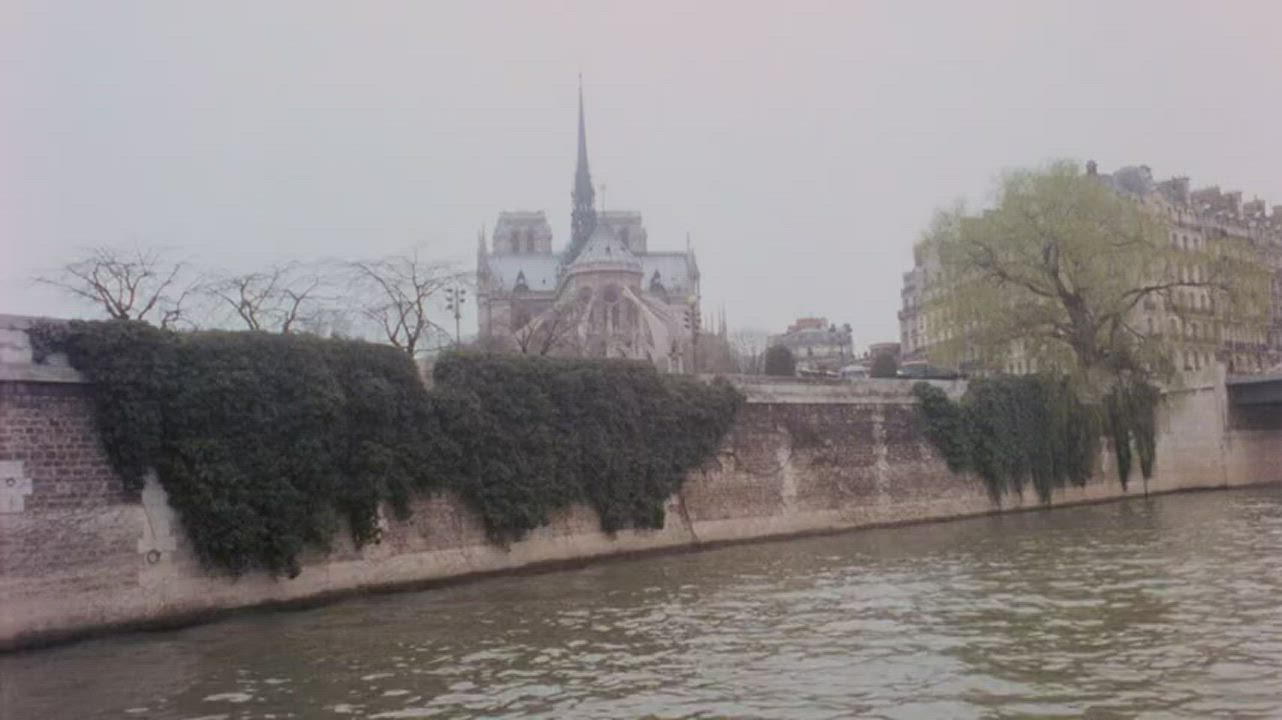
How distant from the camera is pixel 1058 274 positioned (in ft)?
116

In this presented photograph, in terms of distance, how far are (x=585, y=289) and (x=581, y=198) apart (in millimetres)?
27902

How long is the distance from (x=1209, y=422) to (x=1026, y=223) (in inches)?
514

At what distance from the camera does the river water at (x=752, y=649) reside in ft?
34.4

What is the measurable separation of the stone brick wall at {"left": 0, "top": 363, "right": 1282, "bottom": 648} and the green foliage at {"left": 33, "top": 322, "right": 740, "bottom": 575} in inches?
15.0

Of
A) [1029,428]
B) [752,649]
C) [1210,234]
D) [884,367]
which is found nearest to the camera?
[752,649]

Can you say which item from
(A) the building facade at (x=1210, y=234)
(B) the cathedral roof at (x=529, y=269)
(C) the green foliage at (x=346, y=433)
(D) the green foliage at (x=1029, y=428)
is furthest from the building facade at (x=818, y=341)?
(C) the green foliage at (x=346, y=433)

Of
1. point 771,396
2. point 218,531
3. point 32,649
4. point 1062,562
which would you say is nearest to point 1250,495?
point 771,396

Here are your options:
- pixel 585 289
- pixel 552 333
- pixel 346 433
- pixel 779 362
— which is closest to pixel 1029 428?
pixel 779 362

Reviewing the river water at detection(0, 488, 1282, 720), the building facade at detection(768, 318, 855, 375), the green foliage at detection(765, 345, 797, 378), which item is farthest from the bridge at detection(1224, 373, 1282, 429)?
the building facade at detection(768, 318, 855, 375)

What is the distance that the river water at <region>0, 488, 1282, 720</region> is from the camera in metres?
10.5

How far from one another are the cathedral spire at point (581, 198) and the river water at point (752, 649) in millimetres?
91416

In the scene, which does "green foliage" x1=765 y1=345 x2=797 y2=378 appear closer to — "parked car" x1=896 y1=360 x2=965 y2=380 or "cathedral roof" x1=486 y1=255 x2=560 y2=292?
"parked car" x1=896 y1=360 x2=965 y2=380

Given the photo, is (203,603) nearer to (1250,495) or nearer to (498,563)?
(498,563)

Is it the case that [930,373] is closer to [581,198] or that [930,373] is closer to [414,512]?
[414,512]
